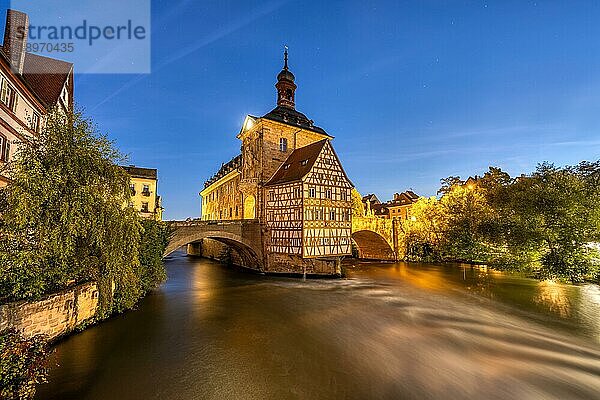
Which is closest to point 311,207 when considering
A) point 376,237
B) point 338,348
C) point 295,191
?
point 295,191

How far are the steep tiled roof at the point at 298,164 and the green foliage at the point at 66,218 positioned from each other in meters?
13.5

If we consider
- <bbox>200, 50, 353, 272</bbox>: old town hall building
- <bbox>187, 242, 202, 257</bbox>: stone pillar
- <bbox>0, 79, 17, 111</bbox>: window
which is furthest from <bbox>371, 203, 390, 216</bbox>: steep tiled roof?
<bbox>0, 79, 17, 111</bbox>: window

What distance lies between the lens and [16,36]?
48.8 ft

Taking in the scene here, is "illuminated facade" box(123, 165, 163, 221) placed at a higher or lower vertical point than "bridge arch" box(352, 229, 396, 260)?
higher

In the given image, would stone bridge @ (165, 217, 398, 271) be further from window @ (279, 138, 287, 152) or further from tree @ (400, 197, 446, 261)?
window @ (279, 138, 287, 152)

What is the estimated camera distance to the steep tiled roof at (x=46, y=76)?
57.2 ft

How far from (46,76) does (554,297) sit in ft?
116

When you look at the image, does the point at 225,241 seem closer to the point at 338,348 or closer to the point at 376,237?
the point at 338,348

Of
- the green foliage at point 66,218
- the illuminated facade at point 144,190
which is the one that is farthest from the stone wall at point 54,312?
the illuminated facade at point 144,190

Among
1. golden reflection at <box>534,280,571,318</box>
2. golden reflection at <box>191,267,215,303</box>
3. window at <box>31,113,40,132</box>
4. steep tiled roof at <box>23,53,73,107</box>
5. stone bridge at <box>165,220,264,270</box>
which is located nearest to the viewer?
golden reflection at <box>534,280,571,318</box>

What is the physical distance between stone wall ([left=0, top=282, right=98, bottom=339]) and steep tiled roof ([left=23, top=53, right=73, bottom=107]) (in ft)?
40.6

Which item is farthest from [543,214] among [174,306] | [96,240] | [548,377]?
[96,240]

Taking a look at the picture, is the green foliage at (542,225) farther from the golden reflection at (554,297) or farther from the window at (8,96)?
the window at (8,96)

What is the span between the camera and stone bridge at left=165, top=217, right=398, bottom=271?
73.5 ft
